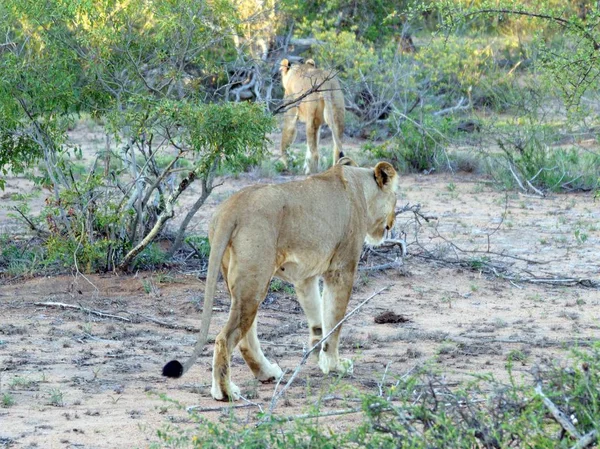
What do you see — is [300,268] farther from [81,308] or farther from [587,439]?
[587,439]

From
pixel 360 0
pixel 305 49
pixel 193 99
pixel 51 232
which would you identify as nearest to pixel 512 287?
pixel 193 99

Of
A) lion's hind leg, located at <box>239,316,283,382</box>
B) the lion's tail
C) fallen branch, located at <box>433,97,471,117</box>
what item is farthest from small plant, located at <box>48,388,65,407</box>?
fallen branch, located at <box>433,97,471,117</box>

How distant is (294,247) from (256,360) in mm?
666

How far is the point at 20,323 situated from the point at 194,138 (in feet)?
5.72

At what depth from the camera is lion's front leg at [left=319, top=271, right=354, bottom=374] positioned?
6.34m

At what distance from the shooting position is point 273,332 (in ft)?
24.6

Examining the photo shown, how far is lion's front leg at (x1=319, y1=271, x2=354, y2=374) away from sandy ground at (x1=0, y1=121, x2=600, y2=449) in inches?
4.8

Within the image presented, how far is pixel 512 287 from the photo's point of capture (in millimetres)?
9055

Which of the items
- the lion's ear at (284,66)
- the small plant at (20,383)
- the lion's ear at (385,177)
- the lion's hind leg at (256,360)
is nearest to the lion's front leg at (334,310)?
the lion's hind leg at (256,360)

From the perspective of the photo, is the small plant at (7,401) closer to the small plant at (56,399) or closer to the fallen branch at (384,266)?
the small plant at (56,399)

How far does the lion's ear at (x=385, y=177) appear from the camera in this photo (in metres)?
6.80

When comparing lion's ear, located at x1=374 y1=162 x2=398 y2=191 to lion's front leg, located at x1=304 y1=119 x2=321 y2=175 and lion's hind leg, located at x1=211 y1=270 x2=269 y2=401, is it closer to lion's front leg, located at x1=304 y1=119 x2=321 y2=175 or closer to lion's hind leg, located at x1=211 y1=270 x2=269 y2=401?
lion's hind leg, located at x1=211 y1=270 x2=269 y2=401

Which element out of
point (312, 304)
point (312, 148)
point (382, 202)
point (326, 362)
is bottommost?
point (312, 148)

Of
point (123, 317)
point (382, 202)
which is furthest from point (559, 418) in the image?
point (123, 317)
